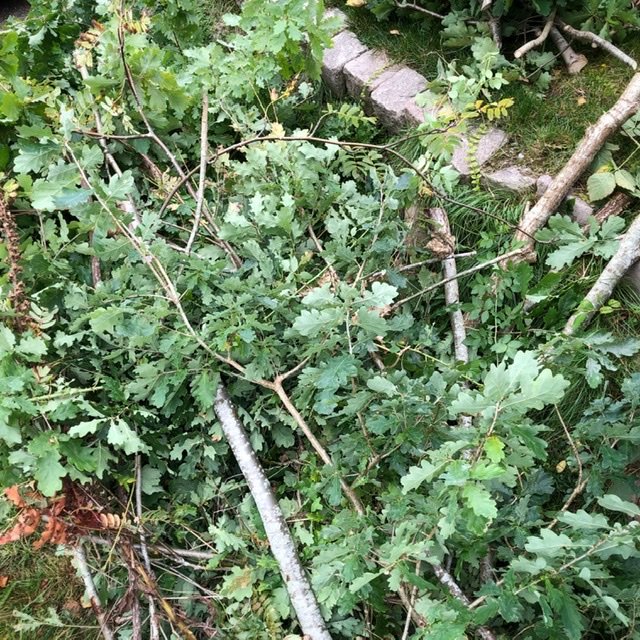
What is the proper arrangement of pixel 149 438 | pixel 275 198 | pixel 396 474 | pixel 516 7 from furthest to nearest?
pixel 516 7, pixel 275 198, pixel 149 438, pixel 396 474

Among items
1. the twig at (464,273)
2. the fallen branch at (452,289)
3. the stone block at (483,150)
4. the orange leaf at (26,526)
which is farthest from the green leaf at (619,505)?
the orange leaf at (26,526)

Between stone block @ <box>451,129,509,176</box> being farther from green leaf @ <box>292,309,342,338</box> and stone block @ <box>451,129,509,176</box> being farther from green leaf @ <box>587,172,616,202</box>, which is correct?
green leaf @ <box>292,309,342,338</box>

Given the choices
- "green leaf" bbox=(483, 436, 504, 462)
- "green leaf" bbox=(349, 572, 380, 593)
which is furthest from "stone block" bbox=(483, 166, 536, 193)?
"green leaf" bbox=(349, 572, 380, 593)

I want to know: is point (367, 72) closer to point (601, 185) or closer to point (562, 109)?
point (562, 109)

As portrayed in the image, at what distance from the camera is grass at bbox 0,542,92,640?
2174mm

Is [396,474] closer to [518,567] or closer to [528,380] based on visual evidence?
[518,567]

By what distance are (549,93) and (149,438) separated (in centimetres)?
227

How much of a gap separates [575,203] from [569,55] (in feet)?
2.56

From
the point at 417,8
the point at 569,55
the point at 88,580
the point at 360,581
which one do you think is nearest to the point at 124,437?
the point at 88,580

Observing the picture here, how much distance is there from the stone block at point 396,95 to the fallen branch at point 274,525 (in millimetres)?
1543

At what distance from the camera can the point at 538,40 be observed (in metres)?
2.59

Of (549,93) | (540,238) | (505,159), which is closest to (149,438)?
(540,238)

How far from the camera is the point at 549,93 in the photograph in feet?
8.54

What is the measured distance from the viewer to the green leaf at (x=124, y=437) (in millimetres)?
1924
